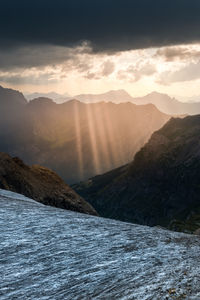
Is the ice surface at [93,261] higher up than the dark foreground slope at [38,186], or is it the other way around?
the dark foreground slope at [38,186]

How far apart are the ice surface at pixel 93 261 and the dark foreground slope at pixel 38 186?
39.3 metres

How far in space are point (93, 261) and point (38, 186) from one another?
49.3m

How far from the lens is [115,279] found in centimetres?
1186

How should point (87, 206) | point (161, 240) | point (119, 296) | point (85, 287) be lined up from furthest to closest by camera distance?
point (87, 206)
point (161, 240)
point (85, 287)
point (119, 296)

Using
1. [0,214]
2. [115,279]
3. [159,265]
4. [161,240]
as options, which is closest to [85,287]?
[115,279]

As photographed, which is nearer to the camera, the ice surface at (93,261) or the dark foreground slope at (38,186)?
the ice surface at (93,261)

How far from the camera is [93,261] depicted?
45.0ft

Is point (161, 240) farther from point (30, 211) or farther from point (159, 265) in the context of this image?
point (30, 211)

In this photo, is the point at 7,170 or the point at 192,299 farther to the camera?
the point at 7,170

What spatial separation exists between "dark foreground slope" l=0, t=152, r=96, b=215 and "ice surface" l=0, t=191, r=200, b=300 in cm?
3935

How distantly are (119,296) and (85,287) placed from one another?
142 cm

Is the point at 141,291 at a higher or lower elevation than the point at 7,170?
lower

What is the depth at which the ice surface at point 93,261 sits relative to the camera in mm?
11016

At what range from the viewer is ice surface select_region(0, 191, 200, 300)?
1102 centimetres
